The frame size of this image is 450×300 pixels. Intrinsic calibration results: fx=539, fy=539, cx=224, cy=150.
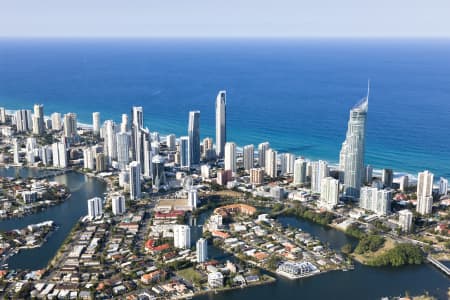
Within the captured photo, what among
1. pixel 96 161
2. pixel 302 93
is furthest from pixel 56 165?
pixel 302 93

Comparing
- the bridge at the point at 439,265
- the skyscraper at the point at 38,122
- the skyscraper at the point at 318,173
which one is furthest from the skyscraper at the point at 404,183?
the skyscraper at the point at 38,122

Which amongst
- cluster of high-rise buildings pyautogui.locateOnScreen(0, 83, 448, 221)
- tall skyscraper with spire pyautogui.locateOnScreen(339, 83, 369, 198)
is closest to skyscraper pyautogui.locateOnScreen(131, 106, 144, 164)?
cluster of high-rise buildings pyautogui.locateOnScreen(0, 83, 448, 221)

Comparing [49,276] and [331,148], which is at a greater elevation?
[331,148]

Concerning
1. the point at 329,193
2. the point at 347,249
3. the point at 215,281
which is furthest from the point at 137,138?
the point at 347,249

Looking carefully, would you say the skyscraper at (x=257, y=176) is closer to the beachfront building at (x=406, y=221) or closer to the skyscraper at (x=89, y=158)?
the beachfront building at (x=406, y=221)

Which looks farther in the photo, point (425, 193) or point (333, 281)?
point (425, 193)

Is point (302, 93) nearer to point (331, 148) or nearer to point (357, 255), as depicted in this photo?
point (331, 148)

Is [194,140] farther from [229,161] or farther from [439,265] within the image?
[439,265]
